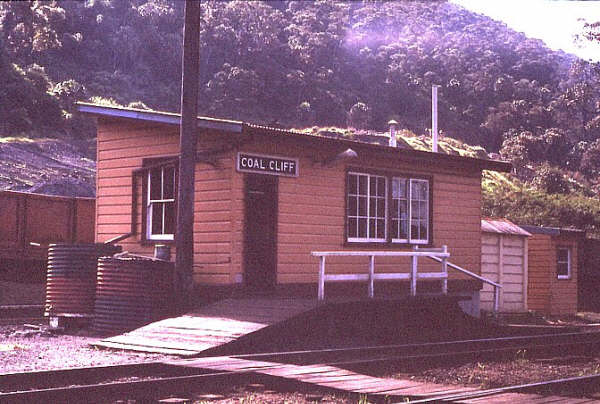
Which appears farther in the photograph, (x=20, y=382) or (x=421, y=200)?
(x=421, y=200)

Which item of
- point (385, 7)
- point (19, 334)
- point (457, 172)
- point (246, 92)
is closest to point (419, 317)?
point (457, 172)

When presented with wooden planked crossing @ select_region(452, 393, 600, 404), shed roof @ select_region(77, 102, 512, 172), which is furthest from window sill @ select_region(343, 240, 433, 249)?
wooden planked crossing @ select_region(452, 393, 600, 404)

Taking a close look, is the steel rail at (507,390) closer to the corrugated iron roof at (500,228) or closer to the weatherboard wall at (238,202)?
the weatherboard wall at (238,202)

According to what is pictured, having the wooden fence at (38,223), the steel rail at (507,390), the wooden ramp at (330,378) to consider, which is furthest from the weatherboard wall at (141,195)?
the steel rail at (507,390)

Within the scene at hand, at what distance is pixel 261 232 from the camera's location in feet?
52.7

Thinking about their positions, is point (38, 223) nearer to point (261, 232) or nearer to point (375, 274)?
point (261, 232)

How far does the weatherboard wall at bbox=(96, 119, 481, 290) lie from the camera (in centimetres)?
1548

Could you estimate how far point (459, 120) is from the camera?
80.2 meters

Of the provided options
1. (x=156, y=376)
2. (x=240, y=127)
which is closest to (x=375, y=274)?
(x=240, y=127)

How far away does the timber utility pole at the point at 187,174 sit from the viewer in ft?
47.3

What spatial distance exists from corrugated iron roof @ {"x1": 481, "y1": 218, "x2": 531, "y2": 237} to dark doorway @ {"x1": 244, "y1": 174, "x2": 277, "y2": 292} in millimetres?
8434

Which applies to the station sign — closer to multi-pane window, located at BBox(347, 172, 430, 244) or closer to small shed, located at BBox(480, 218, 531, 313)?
multi-pane window, located at BBox(347, 172, 430, 244)

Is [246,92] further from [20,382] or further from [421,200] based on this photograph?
[20,382]

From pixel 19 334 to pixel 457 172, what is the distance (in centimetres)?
1047
